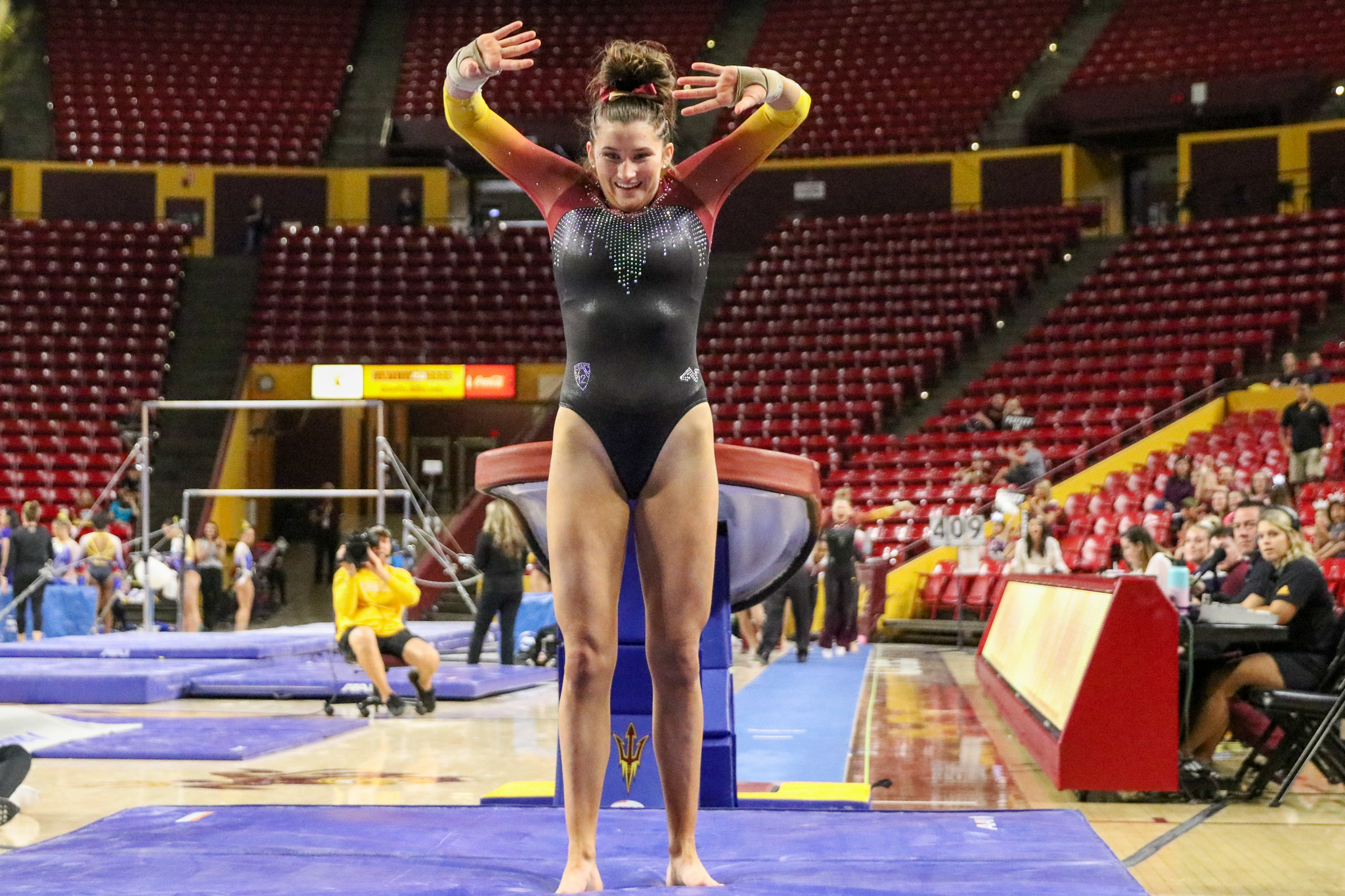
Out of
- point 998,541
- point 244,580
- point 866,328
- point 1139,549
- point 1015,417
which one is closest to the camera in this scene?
point 1139,549

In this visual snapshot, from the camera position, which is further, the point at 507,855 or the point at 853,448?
the point at 853,448

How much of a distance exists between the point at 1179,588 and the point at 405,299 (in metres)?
16.1

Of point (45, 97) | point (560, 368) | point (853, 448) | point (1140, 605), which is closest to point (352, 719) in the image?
point (1140, 605)

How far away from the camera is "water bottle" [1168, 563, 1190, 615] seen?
5711 mm

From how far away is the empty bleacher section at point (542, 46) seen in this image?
925 inches

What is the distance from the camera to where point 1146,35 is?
2261 centimetres

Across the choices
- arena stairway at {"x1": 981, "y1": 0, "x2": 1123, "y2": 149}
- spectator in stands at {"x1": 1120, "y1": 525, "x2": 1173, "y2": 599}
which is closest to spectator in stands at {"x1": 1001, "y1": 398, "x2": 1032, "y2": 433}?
arena stairway at {"x1": 981, "y1": 0, "x2": 1123, "y2": 149}

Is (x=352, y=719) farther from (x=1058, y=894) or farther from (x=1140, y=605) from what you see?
(x=1058, y=894)

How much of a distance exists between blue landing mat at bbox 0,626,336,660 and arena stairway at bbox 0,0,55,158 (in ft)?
48.2

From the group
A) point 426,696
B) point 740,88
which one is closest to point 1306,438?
point 426,696

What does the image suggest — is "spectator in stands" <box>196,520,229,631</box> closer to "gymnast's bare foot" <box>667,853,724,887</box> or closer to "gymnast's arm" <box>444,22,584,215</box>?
"gymnast's arm" <box>444,22,584,215</box>

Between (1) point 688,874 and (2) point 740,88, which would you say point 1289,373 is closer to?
(2) point 740,88

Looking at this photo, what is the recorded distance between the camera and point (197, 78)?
2445 cm

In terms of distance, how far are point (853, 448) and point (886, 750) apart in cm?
1051
